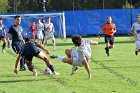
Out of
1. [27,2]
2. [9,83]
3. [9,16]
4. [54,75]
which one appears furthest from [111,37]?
[27,2]

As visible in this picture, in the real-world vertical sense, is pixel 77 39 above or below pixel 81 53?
above

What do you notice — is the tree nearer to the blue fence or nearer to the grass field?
the blue fence

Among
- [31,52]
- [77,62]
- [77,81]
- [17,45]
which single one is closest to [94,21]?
[17,45]

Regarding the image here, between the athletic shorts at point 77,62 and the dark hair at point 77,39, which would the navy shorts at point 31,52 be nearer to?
the athletic shorts at point 77,62

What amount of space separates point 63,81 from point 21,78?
1600mm

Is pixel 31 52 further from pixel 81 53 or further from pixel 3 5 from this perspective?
pixel 3 5

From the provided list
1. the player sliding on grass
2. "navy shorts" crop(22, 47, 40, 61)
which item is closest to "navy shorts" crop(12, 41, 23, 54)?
"navy shorts" crop(22, 47, 40, 61)

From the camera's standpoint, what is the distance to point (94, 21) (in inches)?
1919

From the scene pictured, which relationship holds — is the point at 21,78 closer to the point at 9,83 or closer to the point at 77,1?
the point at 9,83

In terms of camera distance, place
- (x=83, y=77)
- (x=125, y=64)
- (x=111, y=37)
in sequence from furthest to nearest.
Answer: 1. (x=111, y=37)
2. (x=125, y=64)
3. (x=83, y=77)

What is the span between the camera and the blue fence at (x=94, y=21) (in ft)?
159

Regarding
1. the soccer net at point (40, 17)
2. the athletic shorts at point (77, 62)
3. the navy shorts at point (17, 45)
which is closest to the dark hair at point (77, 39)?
the athletic shorts at point (77, 62)

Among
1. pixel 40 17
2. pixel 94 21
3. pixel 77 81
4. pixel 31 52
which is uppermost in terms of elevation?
pixel 31 52

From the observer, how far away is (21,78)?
1489cm
